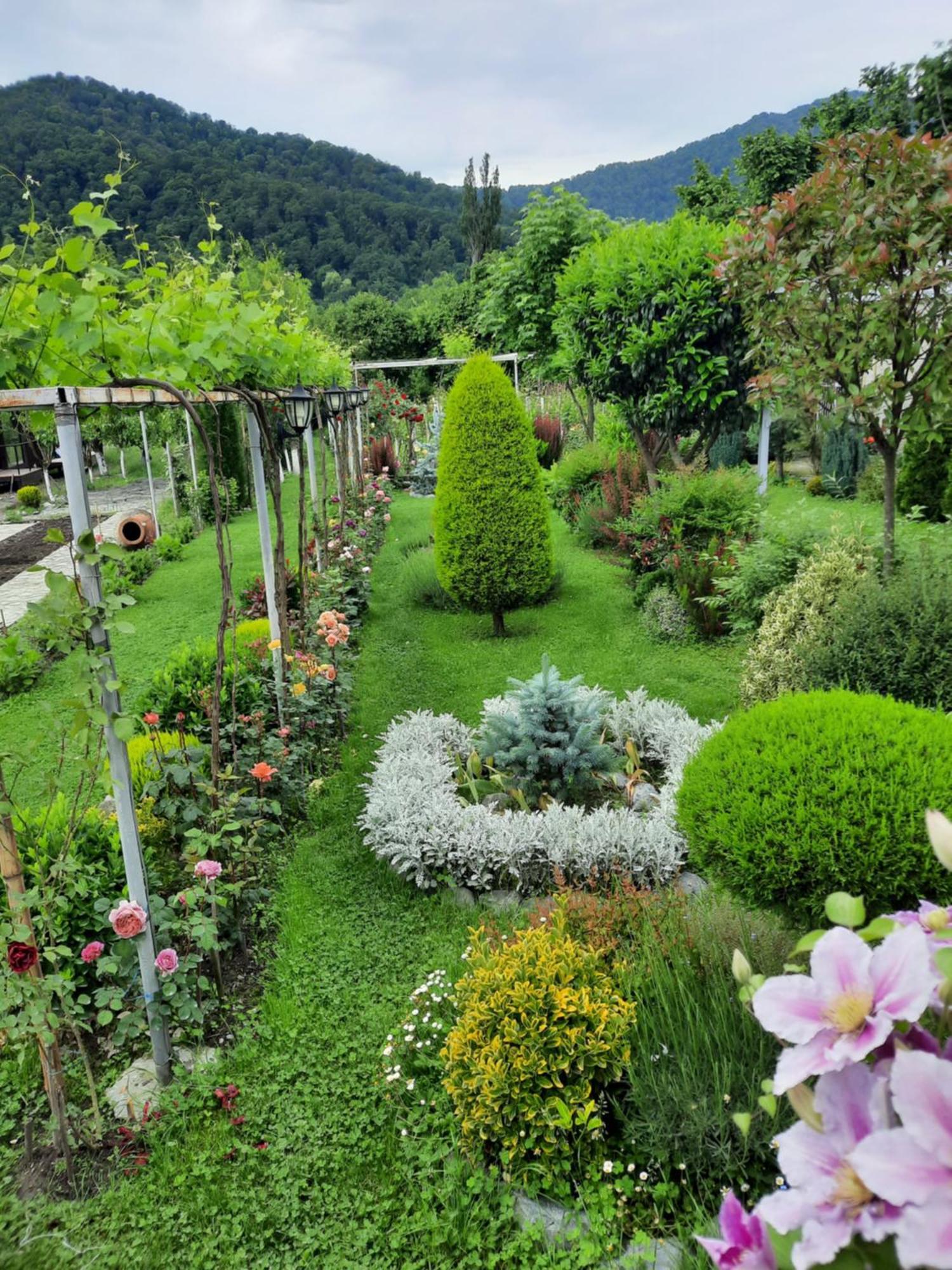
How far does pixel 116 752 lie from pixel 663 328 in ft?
23.2

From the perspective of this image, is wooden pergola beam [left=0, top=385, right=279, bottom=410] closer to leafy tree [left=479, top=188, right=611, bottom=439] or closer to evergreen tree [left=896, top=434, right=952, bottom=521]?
evergreen tree [left=896, top=434, right=952, bottom=521]

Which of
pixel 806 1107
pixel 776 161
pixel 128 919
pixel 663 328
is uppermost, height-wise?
pixel 776 161

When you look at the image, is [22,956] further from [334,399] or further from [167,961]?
[334,399]

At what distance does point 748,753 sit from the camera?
9.85 feet

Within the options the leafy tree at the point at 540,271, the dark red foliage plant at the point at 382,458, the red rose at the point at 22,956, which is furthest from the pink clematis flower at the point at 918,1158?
the dark red foliage plant at the point at 382,458

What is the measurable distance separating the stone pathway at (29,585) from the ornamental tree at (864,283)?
6.45 metres

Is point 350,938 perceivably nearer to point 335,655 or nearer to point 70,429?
point 70,429

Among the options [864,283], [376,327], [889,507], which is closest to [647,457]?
[889,507]

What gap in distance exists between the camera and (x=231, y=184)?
4072 centimetres

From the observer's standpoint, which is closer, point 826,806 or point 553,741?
point 826,806

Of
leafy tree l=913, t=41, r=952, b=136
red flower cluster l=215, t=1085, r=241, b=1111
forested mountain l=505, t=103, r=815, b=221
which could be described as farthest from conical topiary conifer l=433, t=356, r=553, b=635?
forested mountain l=505, t=103, r=815, b=221

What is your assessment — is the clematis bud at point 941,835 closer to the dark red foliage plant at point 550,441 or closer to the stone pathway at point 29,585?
the stone pathway at point 29,585

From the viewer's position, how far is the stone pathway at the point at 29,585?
9.37 meters

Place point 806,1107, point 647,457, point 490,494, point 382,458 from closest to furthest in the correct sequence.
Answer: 1. point 806,1107
2. point 490,494
3. point 647,457
4. point 382,458
